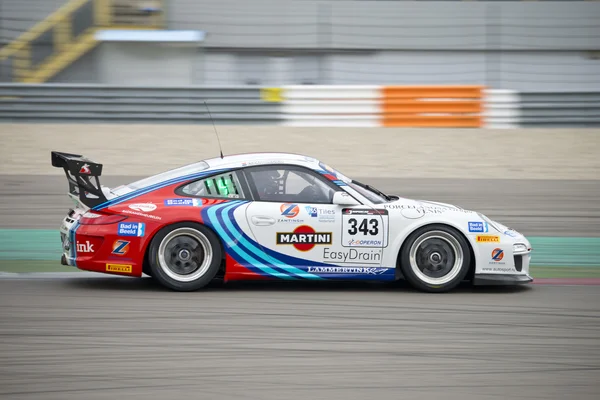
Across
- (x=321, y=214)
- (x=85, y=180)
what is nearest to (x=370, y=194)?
(x=321, y=214)

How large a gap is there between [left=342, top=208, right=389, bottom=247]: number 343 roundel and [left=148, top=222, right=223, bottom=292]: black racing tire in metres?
1.05

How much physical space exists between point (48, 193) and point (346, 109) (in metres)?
6.24

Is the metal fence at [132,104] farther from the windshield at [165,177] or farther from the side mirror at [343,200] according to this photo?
the side mirror at [343,200]

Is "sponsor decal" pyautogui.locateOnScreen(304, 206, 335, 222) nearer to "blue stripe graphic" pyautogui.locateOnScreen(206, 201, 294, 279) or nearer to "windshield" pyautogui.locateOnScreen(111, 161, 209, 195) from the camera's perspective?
"blue stripe graphic" pyautogui.locateOnScreen(206, 201, 294, 279)

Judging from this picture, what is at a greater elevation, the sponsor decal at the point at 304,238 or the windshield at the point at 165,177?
the windshield at the point at 165,177

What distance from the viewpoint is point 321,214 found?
721 cm

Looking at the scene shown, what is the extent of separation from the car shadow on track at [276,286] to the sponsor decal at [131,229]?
531mm

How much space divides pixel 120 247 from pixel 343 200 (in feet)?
6.08

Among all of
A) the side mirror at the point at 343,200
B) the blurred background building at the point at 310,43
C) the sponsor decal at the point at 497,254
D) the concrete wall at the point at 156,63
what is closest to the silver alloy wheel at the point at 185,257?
the side mirror at the point at 343,200

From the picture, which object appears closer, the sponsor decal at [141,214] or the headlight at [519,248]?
the sponsor decal at [141,214]

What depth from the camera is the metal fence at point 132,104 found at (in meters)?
16.4

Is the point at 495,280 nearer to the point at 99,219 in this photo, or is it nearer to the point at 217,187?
the point at 217,187

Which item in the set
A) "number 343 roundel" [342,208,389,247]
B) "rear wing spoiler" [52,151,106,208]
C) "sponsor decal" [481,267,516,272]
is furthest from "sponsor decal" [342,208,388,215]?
"rear wing spoiler" [52,151,106,208]

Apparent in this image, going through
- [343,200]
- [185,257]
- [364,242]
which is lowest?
[185,257]
